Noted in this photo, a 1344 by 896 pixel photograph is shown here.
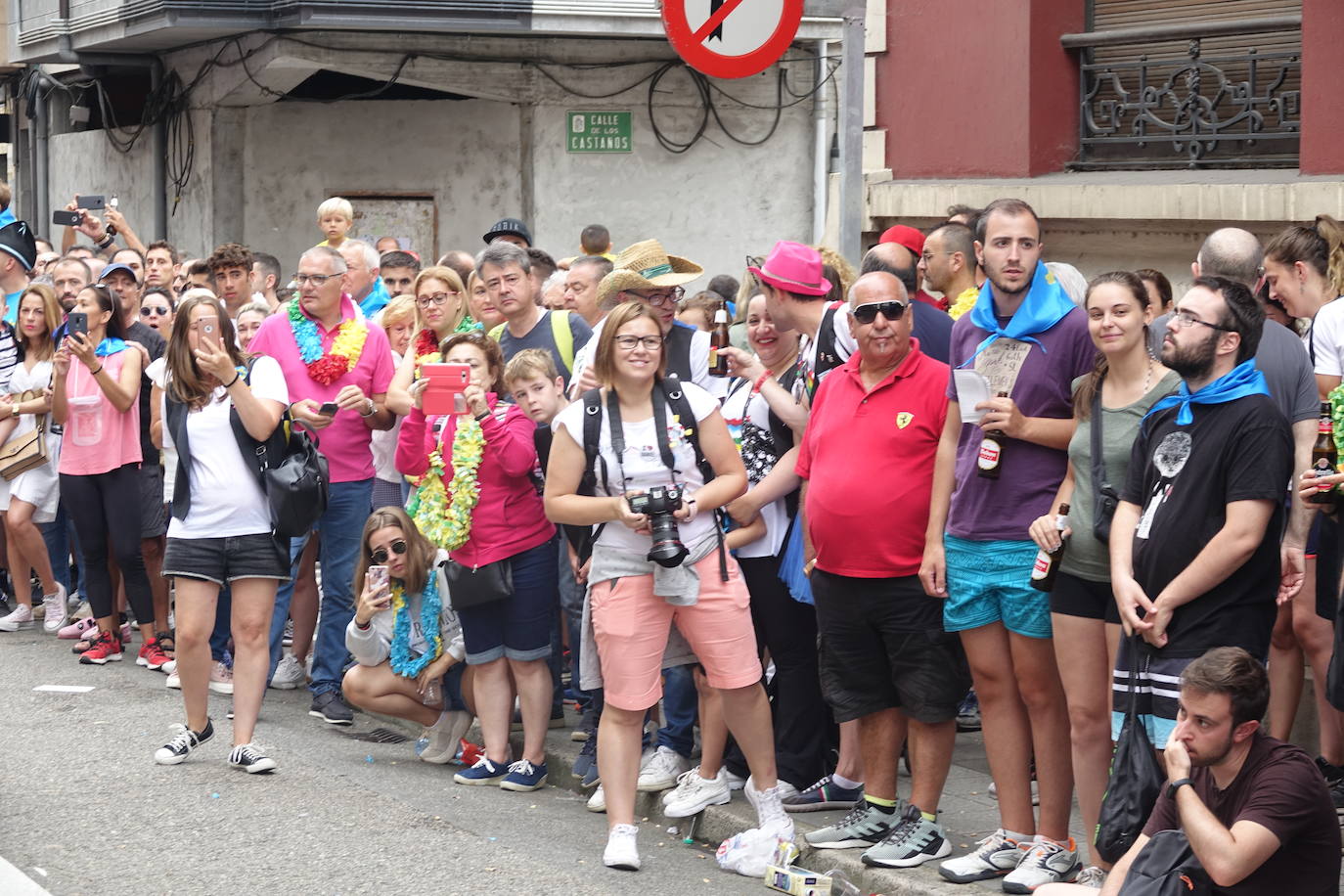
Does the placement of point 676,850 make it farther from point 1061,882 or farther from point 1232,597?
point 1232,597

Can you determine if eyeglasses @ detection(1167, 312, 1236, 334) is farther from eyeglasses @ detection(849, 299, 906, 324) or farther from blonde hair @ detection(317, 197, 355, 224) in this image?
blonde hair @ detection(317, 197, 355, 224)

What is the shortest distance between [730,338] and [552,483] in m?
1.86

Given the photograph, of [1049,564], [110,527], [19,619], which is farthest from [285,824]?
[19,619]

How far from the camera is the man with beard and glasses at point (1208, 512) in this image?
502 centimetres

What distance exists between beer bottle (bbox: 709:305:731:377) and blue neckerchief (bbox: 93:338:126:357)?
4070mm

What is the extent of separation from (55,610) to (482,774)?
4473mm

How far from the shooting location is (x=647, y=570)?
250 inches

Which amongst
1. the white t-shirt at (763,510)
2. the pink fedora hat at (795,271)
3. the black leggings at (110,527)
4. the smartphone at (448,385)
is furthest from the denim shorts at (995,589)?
the black leggings at (110,527)

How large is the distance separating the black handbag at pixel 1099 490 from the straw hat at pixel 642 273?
239cm

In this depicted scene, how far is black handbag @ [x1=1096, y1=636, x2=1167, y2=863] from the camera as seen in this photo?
4879 mm

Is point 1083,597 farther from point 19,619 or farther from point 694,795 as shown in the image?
point 19,619

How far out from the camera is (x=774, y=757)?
673 centimetres

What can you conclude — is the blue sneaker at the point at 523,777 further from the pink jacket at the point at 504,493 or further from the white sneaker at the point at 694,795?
the pink jacket at the point at 504,493

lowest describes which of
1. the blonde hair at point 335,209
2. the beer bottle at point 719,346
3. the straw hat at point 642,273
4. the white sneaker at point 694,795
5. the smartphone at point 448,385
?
the white sneaker at point 694,795
